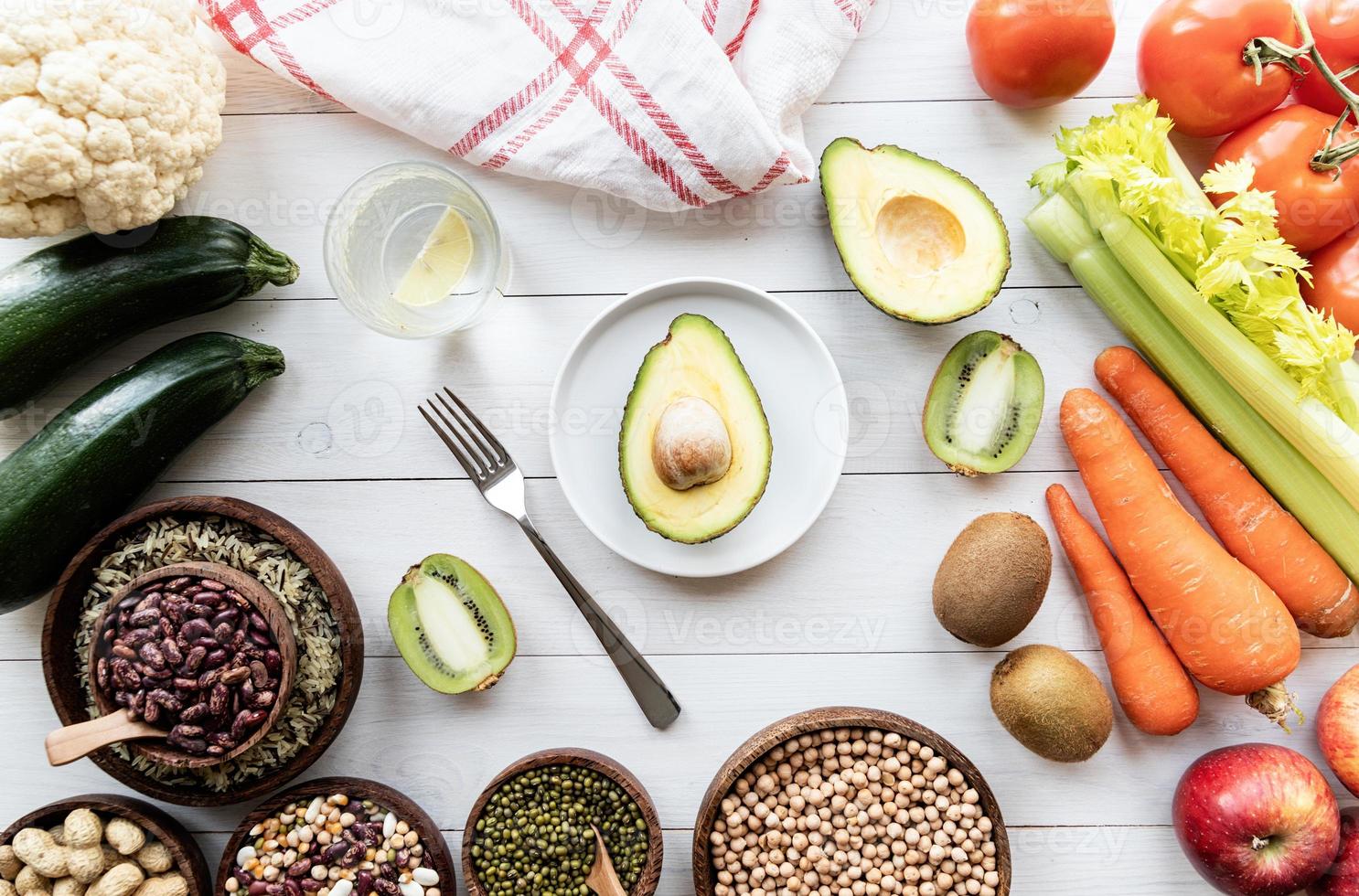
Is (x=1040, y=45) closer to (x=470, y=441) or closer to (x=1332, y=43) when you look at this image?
(x=1332, y=43)

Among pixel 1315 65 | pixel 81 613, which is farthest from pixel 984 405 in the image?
pixel 81 613

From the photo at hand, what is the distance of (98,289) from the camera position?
1237 millimetres

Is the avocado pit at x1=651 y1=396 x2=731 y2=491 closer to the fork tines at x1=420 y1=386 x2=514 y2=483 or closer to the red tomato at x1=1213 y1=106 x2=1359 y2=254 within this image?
the fork tines at x1=420 y1=386 x2=514 y2=483

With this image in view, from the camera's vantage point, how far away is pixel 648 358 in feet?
4.08

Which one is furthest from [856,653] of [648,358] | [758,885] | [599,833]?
[648,358]

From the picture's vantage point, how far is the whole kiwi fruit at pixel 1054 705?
4.07ft

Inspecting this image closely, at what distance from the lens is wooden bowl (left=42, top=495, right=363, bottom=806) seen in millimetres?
1223

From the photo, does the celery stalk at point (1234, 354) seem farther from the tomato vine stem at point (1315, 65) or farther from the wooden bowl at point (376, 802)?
the wooden bowl at point (376, 802)

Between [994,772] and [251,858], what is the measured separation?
1.12m

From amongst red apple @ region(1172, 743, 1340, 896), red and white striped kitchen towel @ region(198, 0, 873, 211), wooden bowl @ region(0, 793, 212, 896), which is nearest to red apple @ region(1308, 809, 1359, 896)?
red apple @ region(1172, 743, 1340, 896)

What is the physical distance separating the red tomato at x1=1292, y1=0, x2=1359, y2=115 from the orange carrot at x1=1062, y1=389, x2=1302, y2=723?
55cm

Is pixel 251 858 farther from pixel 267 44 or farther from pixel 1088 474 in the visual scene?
pixel 1088 474

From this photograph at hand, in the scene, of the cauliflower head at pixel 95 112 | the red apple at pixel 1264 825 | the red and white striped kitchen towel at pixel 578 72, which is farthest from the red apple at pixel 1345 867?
the cauliflower head at pixel 95 112

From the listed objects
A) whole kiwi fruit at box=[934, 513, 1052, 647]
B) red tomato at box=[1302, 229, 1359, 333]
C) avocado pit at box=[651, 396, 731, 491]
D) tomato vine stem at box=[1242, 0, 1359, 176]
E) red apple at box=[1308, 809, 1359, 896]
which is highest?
tomato vine stem at box=[1242, 0, 1359, 176]
